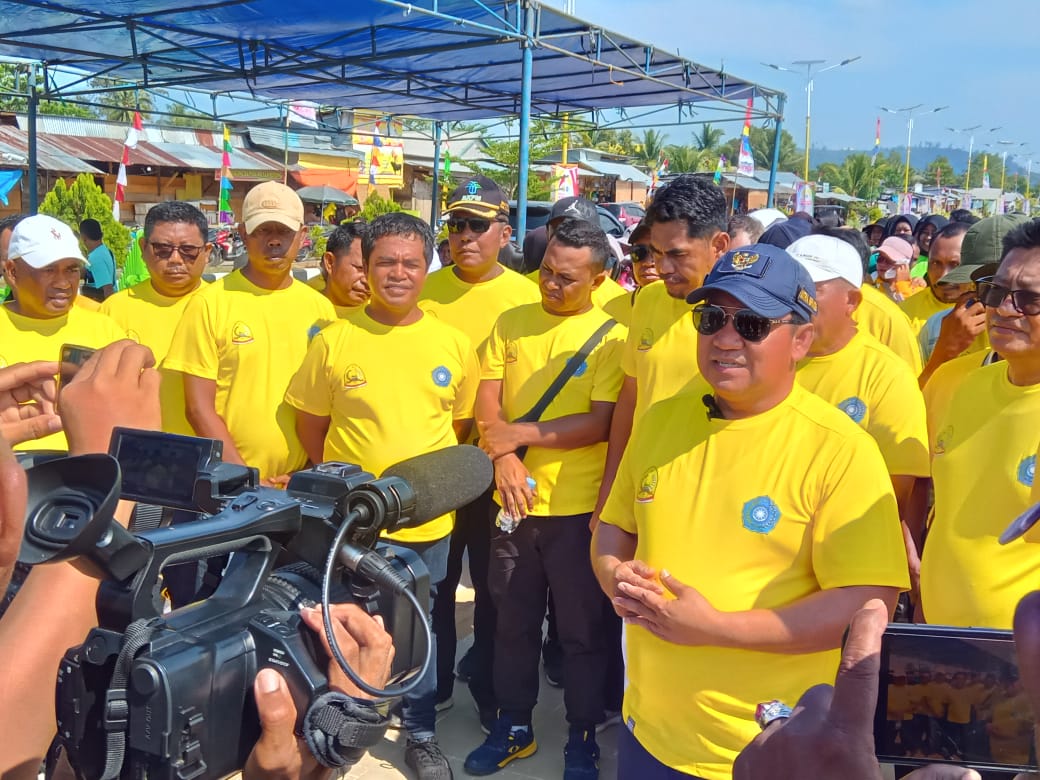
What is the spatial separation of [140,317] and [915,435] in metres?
3.33

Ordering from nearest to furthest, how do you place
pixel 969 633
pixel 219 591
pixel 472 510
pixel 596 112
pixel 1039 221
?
pixel 969 633 < pixel 219 591 < pixel 1039 221 < pixel 472 510 < pixel 596 112

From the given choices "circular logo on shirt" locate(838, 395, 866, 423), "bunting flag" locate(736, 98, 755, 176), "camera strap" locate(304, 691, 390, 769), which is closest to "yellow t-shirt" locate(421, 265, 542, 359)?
"circular logo on shirt" locate(838, 395, 866, 423)

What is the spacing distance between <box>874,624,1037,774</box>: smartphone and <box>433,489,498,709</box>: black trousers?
2663 mm

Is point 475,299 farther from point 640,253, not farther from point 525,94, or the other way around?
point 525,94

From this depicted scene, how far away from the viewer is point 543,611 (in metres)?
3.55

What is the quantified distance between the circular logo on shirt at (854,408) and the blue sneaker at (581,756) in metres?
1.54

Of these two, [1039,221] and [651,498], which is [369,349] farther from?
[1039,221]

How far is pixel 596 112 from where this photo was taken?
1714cm

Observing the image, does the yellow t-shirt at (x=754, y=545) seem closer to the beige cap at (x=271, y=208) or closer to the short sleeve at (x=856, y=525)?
the short sleeve at (x=856, y=525)

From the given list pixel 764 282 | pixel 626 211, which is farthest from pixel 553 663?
pixel 626 211

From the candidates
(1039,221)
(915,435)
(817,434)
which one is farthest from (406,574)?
(1039,221)

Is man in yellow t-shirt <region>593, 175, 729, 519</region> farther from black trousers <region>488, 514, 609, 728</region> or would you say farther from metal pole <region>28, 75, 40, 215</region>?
metal pole <region>28, 75, 40, 215</region>

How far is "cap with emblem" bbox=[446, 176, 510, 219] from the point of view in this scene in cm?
431

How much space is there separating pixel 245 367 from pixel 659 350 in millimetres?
1701
